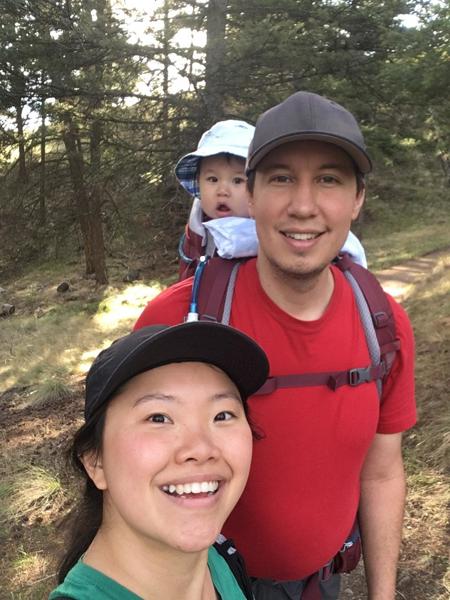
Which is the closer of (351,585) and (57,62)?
(351,585)

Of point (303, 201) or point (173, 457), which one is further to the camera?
point (303, 201)

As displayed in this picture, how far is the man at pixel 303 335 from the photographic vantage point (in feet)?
5.67

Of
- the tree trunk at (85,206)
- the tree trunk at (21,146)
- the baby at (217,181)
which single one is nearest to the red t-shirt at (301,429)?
the baby at (217,181)

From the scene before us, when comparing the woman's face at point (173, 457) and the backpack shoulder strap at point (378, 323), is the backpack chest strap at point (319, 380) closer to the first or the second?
the backpack shoulder strap at point (378, 323)

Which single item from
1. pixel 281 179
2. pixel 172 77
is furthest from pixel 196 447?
pixel 172 77

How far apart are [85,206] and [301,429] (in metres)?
10.2

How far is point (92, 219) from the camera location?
45.0ft

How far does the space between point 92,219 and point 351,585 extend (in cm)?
1176

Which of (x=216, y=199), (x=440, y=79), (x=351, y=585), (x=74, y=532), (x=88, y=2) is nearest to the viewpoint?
(x=74, y=532)

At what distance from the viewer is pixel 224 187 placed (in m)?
3.13

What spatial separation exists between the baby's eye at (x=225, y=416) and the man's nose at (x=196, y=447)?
0.26 ft

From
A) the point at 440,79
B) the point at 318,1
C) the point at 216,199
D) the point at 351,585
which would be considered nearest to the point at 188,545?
the point at 216,199

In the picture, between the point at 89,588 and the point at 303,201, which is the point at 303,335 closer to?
the point at 303,201

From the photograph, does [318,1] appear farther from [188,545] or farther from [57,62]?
[188,545]
